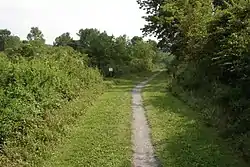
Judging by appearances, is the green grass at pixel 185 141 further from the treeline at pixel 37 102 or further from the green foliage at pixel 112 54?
the green foliage at pixel 112 54

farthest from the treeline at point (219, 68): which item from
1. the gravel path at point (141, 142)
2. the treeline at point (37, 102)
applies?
the treeline at point (37, 102)

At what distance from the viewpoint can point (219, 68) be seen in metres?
22.0

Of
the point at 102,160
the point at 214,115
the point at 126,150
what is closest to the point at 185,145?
the point at 126,150

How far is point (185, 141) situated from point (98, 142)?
10.0 ft

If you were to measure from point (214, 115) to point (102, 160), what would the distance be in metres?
6.88

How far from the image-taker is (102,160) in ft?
41.9

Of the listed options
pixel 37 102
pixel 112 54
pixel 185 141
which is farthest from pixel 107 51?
pixel 185 141

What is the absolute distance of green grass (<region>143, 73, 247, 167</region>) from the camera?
12.4 m

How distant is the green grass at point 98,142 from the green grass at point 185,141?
1112 mm

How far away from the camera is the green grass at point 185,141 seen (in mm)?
12361

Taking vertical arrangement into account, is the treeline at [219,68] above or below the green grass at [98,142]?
above

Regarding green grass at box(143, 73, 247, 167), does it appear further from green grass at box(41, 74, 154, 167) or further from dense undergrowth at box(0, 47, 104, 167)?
dense undergrowth at box(0, 47, 104, 167)

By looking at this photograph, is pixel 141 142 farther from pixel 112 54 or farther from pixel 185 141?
pixel 112 54

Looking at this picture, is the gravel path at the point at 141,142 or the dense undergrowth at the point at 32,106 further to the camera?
the dense undergrowth at the point at 32,106
